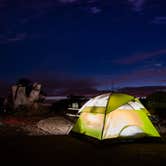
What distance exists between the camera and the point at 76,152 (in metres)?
8.33

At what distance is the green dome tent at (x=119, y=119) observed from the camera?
9688 mm

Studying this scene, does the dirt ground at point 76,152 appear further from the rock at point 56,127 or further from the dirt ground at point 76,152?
the rock at point 56,127

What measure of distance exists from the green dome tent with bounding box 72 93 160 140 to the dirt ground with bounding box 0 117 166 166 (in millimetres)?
380

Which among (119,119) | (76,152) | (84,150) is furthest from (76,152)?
(119,119)

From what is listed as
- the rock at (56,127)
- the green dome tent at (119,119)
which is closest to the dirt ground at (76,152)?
the green dome tent at (119,119)

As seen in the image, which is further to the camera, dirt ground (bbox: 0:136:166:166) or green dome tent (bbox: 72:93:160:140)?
green dome tent (bbox: 72:93:160:140)

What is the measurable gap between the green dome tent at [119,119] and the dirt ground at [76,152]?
38cm

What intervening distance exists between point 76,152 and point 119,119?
2.15m

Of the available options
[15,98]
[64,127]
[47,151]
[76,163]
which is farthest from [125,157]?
[15,98]

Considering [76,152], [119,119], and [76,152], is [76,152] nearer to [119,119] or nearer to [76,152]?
[76,152]

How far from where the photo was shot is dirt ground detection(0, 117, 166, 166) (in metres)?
7.19

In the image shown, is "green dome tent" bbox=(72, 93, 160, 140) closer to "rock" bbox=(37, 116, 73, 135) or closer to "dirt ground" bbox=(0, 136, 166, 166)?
"dirt ground" bbox=(0, 136, 166, 166)

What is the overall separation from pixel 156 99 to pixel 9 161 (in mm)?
23273

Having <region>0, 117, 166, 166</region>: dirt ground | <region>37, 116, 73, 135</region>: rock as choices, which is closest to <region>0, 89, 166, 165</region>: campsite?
<region>0, 117, 166, 166</region>: dirt ground
